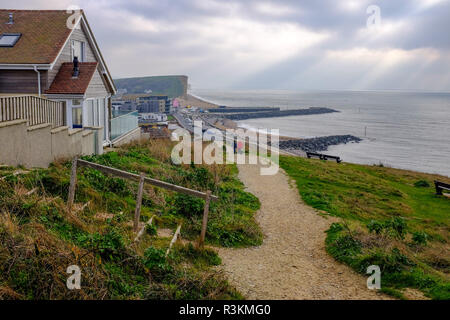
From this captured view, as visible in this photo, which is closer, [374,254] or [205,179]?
[374,254]

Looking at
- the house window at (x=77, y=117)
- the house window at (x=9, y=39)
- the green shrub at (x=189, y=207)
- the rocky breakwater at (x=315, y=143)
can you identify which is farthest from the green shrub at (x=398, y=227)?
the rocky breakwater at (x=315, y=143)

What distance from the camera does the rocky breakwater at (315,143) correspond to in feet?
235

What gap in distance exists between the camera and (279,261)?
9.67 metres

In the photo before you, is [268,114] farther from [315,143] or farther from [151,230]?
[151,230]

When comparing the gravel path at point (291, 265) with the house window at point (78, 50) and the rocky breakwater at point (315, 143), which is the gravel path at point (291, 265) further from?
the rocky breakwater at point (315, 143)

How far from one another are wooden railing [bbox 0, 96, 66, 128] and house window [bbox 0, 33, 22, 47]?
631 centimetres

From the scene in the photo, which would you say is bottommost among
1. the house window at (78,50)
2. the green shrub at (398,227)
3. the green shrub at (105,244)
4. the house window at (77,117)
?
the green shrub at (398,227)

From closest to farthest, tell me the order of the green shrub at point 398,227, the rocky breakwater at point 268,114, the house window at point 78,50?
the green shrub at point 398,227 → the house window at point 78,50 → the rocky breakwater at point 268,114

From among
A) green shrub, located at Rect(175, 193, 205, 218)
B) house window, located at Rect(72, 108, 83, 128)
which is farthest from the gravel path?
house window, located at Rect(72, 108, 83, 128)

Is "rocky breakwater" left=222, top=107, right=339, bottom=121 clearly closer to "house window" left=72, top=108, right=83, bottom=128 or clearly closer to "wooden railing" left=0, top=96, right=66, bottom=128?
"house window" left=72, top=108, right=83, bottom=128

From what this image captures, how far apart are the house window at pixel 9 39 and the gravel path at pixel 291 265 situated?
14.6 metres
